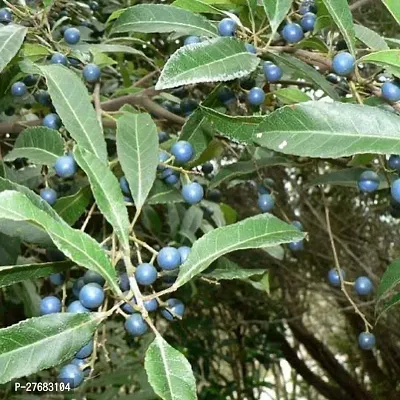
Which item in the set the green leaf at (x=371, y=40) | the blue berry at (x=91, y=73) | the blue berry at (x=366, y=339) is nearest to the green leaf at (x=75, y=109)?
the blue berry at (x=91, y=73)

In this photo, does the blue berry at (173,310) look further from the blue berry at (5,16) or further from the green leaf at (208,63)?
the blue berry at (5,16)

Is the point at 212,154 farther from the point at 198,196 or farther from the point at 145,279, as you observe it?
the point at 145,279

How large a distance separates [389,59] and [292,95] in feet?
1.00

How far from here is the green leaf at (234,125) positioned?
85 cm

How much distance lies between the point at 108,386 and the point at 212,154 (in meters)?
1.58

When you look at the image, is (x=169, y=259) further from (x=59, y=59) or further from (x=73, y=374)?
(x=59, y=59)

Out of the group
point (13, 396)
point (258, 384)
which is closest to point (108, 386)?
point (13, 396)

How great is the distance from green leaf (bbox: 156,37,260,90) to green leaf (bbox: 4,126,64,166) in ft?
1.03

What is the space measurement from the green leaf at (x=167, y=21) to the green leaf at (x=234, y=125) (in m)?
0.20

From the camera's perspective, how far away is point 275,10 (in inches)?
35.7

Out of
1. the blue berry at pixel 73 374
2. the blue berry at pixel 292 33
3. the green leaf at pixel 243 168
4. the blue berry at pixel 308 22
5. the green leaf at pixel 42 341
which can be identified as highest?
the blue berry at pixel 292 33

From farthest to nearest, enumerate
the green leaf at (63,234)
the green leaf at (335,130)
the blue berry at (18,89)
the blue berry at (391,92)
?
1. the blue berry at (18,89)
2. the blue berry at (391,92)
3. the green leaf at (335,130)
4. the green leaf at (63,234)

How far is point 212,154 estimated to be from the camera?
4.06 feet

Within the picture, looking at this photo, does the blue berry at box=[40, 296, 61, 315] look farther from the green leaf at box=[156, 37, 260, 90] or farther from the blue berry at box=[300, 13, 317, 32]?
the blue berry at box=[300, 13, 317, 32]
